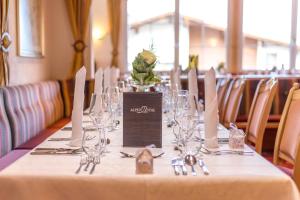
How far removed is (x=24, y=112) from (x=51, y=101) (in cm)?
104

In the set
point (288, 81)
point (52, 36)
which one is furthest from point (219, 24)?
point (52, 36)

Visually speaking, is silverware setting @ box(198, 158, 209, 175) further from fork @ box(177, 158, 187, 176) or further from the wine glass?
the wine glass

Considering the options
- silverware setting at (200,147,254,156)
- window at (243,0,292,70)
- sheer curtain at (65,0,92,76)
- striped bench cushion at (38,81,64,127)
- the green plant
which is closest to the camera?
silverware setting at (200,147,254,156)

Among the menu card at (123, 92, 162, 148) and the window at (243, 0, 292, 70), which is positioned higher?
the window at (243, 0, 292, 70)

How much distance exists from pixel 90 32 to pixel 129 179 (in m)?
4.67

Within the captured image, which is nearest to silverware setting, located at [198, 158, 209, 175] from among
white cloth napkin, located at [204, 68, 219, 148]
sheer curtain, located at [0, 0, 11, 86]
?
white cloth napkin, located at [204, 68, 219, 148]

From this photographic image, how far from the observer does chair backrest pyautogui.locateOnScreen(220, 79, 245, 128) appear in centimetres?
333

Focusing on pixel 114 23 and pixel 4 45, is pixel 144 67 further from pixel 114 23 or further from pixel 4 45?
pixel 114 23

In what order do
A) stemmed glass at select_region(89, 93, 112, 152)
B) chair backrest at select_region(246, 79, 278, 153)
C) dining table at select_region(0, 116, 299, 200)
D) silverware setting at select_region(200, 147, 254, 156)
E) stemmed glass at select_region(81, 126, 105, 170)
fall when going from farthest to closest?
chair backrest at select_region(246, 79, 278, 153)
stemmed glass at select_region(89, 93, 112, 152)
silverware setting at select_region(200, 147, 254, 156)
stemmed glass at select_region(81, 126, 105, 170)
dining table at select_region(0, 116, 299, 200)

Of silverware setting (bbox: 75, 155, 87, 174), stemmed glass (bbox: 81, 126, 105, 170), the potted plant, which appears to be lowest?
silverware setting (bbox: 75, 155, 87, 174)

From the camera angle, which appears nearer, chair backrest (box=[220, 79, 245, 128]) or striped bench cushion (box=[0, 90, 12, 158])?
striped bench cushion (box=[0, 90, 12, 158])

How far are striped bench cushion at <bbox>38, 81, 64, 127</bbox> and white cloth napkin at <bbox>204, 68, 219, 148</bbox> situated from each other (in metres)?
2.69

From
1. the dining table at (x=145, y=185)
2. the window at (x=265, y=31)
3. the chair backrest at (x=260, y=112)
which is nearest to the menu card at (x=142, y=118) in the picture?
the dining table at (x=145, y=185)

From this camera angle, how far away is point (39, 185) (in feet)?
4.50
